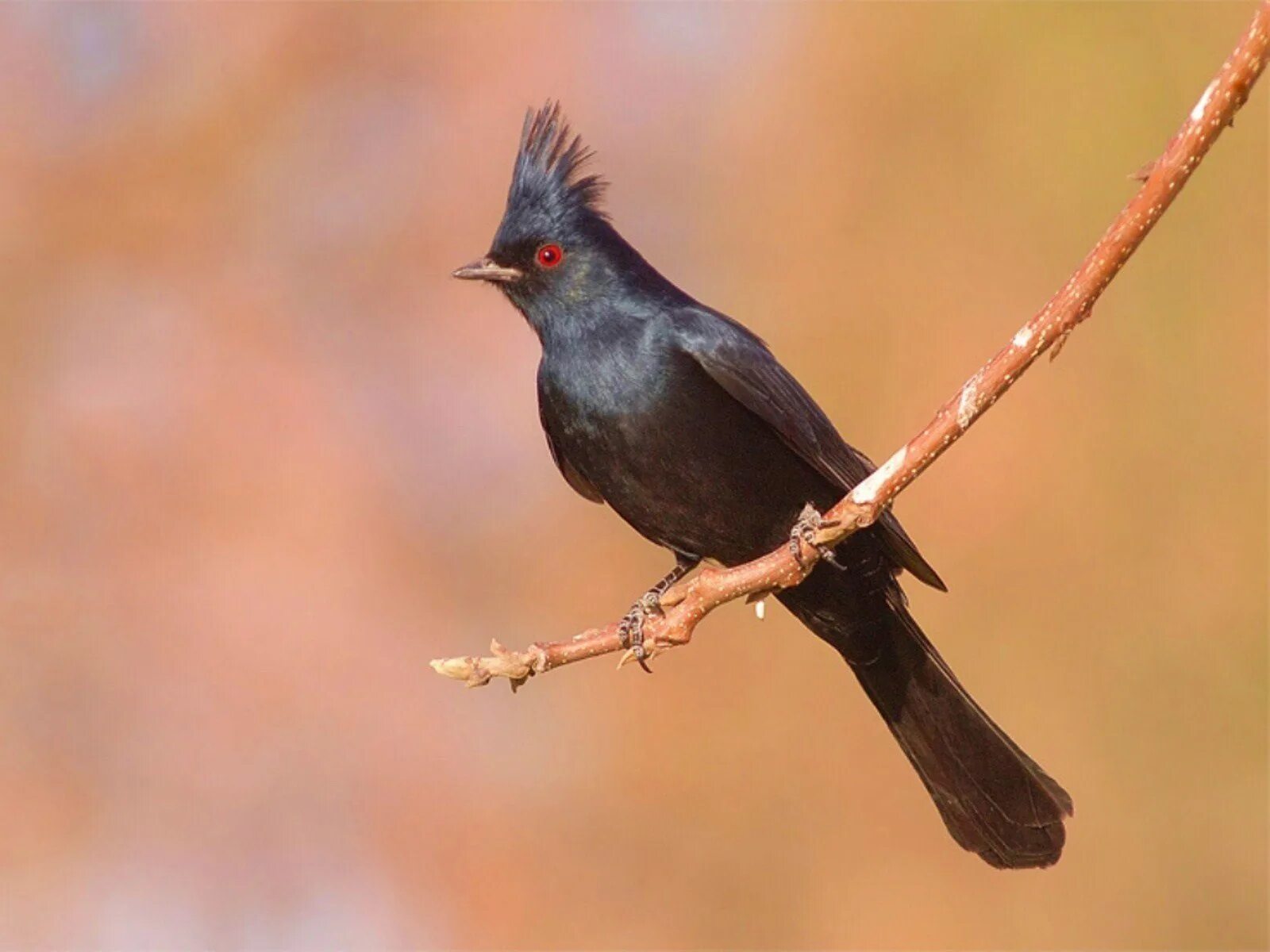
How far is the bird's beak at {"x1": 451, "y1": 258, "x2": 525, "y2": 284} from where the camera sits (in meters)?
6.05

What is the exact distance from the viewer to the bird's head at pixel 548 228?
19.5ft

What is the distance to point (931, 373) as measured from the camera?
35.0 feet

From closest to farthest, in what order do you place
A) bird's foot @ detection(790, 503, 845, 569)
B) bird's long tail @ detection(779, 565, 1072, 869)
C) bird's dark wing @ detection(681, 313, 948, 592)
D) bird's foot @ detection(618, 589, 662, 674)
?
bird's foot @ detection(790, 503, 845, 569)
bird's foot @ detection(618, 589, 662, 674)
bird's dark wing @ detection(681, 313, 948, 592)
bird's long tail @ detection(779, 565, 1072, 869)

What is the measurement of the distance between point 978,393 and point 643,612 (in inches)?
76.4

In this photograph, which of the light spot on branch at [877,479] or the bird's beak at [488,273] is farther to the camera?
the bird's beak at [488,273]

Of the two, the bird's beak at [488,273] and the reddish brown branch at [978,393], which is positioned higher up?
the bird's beak at [488,273]

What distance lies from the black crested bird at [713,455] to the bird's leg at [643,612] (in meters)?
0.01

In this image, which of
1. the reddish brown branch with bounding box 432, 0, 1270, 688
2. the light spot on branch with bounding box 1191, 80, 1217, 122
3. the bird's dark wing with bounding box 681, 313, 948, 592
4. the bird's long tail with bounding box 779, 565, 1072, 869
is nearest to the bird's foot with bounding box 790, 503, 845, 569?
the reddish brown branch with bounding box 432, 0, 1270, 688

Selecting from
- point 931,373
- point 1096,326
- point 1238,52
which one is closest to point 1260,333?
point 1096,326

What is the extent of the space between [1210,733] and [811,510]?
5.44 meters

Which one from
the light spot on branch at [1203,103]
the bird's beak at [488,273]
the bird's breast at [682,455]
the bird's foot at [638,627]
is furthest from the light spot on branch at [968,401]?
the bird's beak at [488,273]

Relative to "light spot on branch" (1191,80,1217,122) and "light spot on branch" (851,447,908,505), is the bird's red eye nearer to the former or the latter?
"light spot on branch" (851,447,908,505)

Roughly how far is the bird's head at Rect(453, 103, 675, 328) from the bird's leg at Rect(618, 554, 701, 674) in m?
1.04

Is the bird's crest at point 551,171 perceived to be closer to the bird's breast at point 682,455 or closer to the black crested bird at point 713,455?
the black crested bird at point 713,455
